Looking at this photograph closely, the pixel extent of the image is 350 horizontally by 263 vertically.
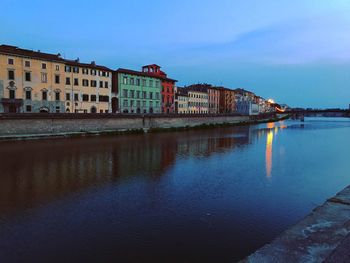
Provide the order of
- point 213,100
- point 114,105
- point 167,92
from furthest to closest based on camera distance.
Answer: point 213,100 → point 167,92 → point 114,105

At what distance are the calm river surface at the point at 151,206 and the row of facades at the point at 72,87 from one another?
27.1m

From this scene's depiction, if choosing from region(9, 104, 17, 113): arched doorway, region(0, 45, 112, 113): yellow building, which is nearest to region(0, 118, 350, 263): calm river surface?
region(9, 104, 17, 113): arched doorway

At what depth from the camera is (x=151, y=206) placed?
10.7 meters

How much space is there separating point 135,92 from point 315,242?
58.7m

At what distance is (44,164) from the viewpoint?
1928cm

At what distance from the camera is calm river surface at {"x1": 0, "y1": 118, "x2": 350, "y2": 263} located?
7.34m

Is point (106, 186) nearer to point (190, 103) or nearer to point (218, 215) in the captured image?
point (218, 215)

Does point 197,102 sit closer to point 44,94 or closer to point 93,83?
point 93,83

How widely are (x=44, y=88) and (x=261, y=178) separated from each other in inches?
1696

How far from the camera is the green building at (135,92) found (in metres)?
59.1

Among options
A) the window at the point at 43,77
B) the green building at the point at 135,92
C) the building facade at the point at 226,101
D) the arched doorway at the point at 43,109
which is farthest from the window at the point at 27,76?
the building facade at the point at 226,101

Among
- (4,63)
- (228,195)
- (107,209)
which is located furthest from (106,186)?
(4,63)

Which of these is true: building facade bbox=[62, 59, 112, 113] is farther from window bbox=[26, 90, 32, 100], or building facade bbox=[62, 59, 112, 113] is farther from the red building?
the red building

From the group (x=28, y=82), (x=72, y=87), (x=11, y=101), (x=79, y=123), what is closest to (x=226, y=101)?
(x=72, y=87)
